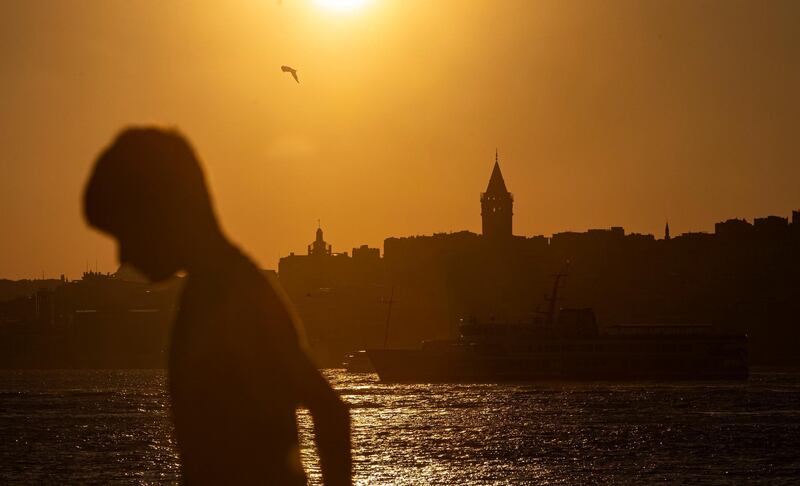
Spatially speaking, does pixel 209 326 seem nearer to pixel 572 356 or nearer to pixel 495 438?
pixel 495 438

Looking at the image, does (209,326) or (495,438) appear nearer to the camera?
(209,326)

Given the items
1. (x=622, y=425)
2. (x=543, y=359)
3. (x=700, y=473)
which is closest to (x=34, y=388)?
(x=543, y=359)

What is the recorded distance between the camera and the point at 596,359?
99.4 meters

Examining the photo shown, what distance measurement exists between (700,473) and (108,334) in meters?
157

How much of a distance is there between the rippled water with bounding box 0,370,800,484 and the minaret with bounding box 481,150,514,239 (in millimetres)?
102696

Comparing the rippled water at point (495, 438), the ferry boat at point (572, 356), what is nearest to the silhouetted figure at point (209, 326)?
the rippled water at point (495, 438)

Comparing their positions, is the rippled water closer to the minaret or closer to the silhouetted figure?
the silhouetted figure

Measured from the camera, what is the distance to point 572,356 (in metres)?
99.4

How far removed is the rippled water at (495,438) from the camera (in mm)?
37500

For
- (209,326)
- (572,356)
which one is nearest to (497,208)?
(572,356)

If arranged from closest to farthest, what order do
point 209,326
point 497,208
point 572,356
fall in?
point 209,326, point 572,356, point 497,208

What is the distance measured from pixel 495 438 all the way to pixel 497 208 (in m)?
142

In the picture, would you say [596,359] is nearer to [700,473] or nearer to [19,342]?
[700,473]

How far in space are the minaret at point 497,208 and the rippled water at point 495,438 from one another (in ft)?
337
